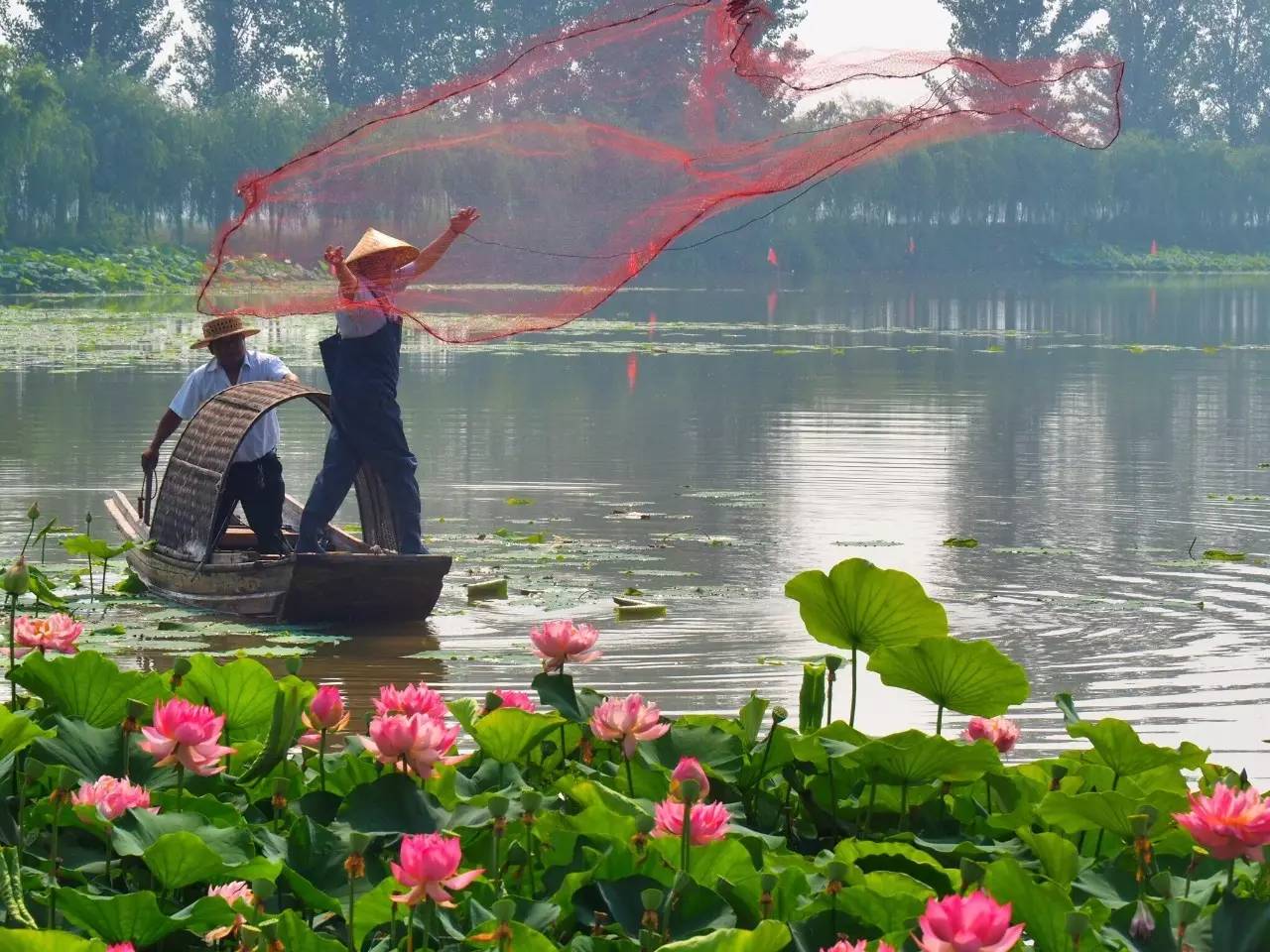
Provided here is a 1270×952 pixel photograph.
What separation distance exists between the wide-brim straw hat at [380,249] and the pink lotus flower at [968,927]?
16.9 ft

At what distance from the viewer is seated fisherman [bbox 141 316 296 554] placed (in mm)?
8711

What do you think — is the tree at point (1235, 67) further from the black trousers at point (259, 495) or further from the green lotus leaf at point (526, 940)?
the green lotus leaf at point (526, 940)

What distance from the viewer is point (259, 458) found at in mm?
8758

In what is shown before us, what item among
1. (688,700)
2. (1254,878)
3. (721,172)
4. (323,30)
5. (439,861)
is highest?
(323,30)

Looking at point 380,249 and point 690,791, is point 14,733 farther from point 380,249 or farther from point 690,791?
point 380,249

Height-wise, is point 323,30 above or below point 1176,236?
above

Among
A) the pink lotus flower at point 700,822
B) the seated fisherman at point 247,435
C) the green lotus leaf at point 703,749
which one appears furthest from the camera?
the seated fisherman at point 247,435

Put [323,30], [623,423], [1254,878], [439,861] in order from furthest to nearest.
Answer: [323,30]
[623,423]
[1254,878]
[439,861]

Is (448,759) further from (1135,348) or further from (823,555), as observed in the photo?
(1135,348)

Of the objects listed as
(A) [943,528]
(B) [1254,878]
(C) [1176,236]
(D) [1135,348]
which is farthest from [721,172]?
(C) [1176,236]

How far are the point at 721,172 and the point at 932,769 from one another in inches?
97.5

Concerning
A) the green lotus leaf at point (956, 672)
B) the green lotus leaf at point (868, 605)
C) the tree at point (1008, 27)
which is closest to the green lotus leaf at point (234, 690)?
the green lotus leaf at point (868, 605)

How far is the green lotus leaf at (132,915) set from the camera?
2.71 m

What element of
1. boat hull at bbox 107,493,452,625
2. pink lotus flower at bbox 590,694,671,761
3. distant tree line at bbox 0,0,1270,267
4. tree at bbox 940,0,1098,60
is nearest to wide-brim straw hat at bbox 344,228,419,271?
boat hull at bbox 107,493,452,625
